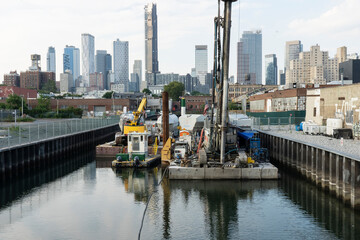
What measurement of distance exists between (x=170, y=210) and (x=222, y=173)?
8.05 metres

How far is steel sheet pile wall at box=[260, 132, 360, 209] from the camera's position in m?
24.7

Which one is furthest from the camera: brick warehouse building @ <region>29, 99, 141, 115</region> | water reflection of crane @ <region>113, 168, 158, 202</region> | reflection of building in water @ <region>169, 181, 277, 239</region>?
brick warehouse building @ <region>29, 99, 141, 115</region>

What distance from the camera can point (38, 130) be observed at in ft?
147

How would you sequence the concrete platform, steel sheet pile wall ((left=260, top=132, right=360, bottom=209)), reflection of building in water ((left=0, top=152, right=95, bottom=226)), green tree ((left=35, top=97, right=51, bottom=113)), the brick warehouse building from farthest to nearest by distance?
the brick warehouse building → green tree ((left=35, top=97, right=51, bottom=113)) → the concrete platform → reflection of building in water ((left=0, top=152, right=95, bottom=226)) → steel sheet pile wall ((left=260, top=132, right=360, bottom=209))

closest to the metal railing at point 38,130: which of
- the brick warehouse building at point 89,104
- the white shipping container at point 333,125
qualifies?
the white shipping container at point 333,125

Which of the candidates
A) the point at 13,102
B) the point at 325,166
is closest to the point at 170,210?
the point at 325,166

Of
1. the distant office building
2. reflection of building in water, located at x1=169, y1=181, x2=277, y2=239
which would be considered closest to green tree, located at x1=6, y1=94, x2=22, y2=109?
reflection of building in water, located at x1=169, y1=181, x2=277, y2=239

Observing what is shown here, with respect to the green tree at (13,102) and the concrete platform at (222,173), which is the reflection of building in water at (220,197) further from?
the green tree at (13,102)

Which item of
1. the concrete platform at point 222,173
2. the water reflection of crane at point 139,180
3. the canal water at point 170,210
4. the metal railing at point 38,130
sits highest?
the metal railing at point 38,130

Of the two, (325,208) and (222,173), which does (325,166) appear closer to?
(325,208)

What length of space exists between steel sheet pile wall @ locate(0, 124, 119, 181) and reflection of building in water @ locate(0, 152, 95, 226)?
1095 mm

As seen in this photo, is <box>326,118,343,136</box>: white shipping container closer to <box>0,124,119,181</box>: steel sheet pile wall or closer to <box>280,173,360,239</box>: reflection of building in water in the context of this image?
<box>280,173,360,239</box>: reflection of building in water

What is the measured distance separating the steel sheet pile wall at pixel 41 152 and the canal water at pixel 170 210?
1.63 meters

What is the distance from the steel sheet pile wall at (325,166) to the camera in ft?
81.1
